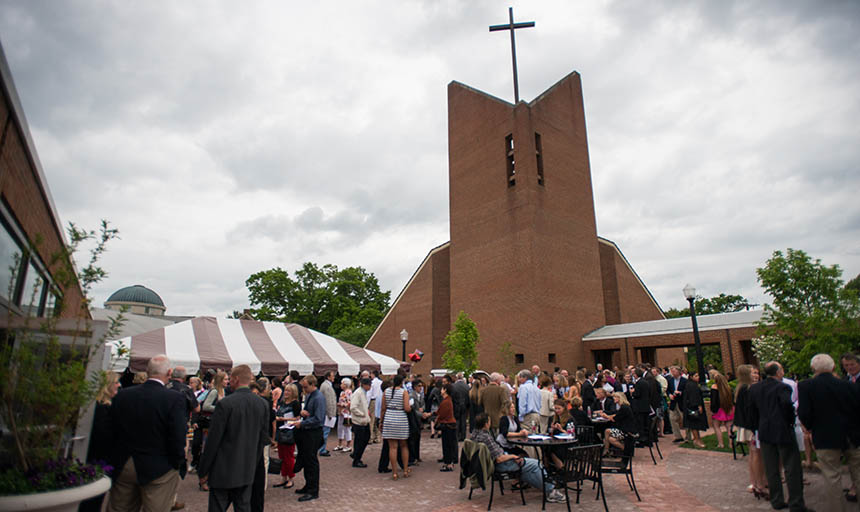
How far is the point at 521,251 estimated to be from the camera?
2442 cm

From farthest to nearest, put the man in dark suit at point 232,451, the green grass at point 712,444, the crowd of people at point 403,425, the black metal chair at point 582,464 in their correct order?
1. the green grass at point 712,444
2. the black metal chair at point 582,464
3. the man in dark suit at point 232,451
4. the crowd of people at point 403,425

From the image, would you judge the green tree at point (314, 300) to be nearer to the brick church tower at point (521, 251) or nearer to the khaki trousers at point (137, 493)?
the brick church tower at point (521, 251)

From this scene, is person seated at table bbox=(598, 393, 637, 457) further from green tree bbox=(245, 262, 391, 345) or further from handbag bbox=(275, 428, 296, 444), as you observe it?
green tree bbox=(245, 262, 391, 345)

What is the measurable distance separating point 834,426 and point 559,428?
3.79 m

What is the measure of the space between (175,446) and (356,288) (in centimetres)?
4583

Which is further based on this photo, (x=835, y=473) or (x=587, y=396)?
(x=587, y=396)

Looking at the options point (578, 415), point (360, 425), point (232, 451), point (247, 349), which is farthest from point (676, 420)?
point (247, 349)

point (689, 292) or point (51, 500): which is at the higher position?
point (689, 292)

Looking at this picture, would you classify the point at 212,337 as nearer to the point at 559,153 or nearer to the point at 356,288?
the point at 559,153

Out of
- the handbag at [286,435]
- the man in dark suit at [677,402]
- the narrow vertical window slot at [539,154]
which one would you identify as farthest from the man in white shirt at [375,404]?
the narrow vertical window slot at [539,154]

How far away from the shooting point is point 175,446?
4.13m

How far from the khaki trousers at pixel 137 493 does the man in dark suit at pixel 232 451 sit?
287mm

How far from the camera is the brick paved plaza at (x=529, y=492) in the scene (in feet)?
20.9

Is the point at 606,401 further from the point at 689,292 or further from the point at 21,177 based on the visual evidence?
the point at 21,177
